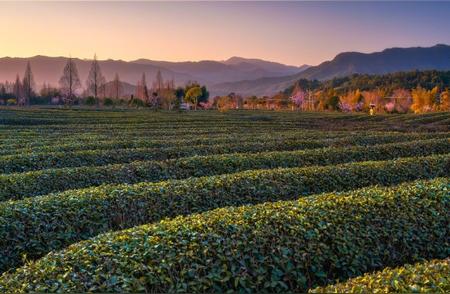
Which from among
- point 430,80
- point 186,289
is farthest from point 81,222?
point 430,80

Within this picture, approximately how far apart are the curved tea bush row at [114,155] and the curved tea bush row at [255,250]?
10.3 metres

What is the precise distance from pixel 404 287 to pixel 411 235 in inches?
146

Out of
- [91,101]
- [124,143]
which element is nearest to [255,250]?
[124,143]

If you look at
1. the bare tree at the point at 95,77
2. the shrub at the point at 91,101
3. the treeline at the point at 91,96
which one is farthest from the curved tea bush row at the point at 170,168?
the bare tree at the point at 95,77

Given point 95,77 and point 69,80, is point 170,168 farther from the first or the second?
point 95,77

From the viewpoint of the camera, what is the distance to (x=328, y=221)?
31.7 feet

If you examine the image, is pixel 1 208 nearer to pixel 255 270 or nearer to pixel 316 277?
pixel 255 270

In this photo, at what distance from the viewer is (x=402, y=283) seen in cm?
679

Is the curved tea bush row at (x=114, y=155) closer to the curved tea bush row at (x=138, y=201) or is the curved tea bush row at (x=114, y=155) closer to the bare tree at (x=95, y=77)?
the curved tea bush row at (x=138, y=201)

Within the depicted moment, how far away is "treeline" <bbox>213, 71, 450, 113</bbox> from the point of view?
93500 mm

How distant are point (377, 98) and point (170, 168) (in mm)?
98748

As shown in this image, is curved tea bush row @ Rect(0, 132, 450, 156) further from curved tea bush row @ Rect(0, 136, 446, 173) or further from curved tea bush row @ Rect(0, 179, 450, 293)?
curved tea bush row @ Rect(0, 179, 450, 293)

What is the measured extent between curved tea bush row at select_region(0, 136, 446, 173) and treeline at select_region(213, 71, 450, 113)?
7203cm

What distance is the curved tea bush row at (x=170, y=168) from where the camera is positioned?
48.2 ft
